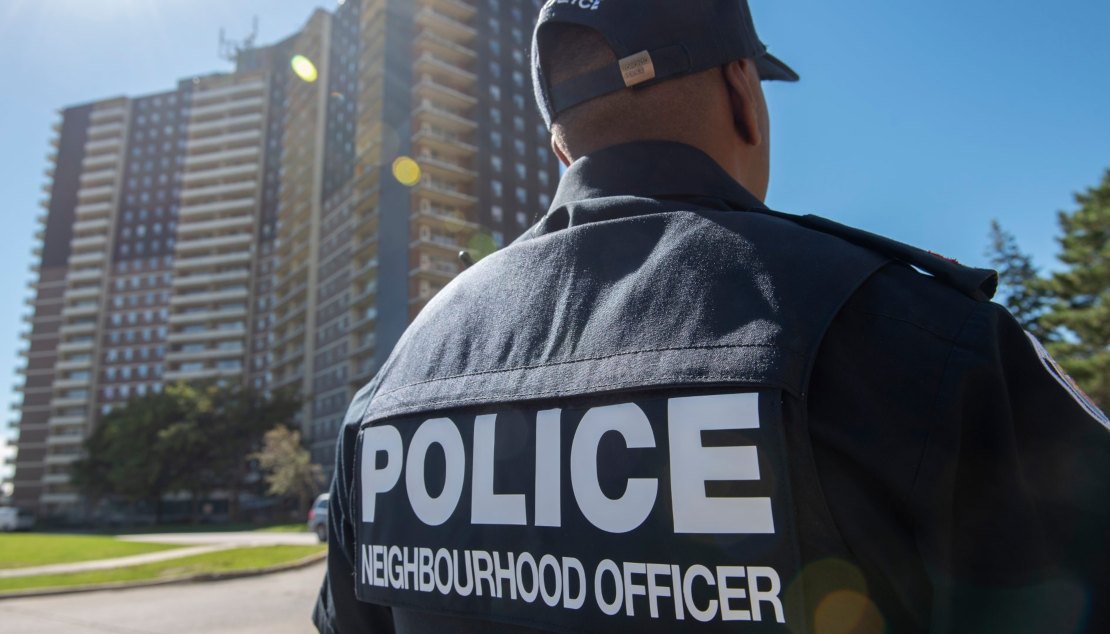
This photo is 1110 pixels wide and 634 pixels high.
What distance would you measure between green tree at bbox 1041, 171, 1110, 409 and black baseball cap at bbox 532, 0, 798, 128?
2818cm

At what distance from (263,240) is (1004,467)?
280 feet

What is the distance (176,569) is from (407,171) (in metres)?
43.2

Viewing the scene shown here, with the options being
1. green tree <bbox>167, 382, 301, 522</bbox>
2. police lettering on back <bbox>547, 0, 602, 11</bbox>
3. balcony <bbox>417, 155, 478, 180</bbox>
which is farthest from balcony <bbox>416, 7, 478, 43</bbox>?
police lettering on back <bbox>547, 0, 602, 11</bbox>

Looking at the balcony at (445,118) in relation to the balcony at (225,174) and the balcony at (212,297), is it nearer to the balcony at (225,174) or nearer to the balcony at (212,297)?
the balcony at (212,297)

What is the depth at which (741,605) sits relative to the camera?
2.74 feet

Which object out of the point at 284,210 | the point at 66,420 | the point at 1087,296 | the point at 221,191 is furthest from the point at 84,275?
the point at 1087,296

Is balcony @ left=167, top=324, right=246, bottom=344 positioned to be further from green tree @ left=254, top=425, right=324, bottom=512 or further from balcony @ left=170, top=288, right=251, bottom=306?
green tree @ left=254, top=425, right=324, bottom=512

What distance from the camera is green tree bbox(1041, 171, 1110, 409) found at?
2484 centimetres

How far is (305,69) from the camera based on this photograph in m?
72.4

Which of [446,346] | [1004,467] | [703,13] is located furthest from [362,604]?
[703,13]

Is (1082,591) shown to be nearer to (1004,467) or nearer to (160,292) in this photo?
(1004,467)

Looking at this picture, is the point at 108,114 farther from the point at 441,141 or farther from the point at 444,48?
the point at 441,141

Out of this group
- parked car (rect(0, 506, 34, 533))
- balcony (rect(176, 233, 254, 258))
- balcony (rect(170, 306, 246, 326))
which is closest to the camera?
parked car (rect(0, 506, 34, 533))

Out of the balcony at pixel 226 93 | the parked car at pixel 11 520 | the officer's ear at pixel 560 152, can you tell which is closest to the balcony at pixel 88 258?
the balcony at pixel 226 93
